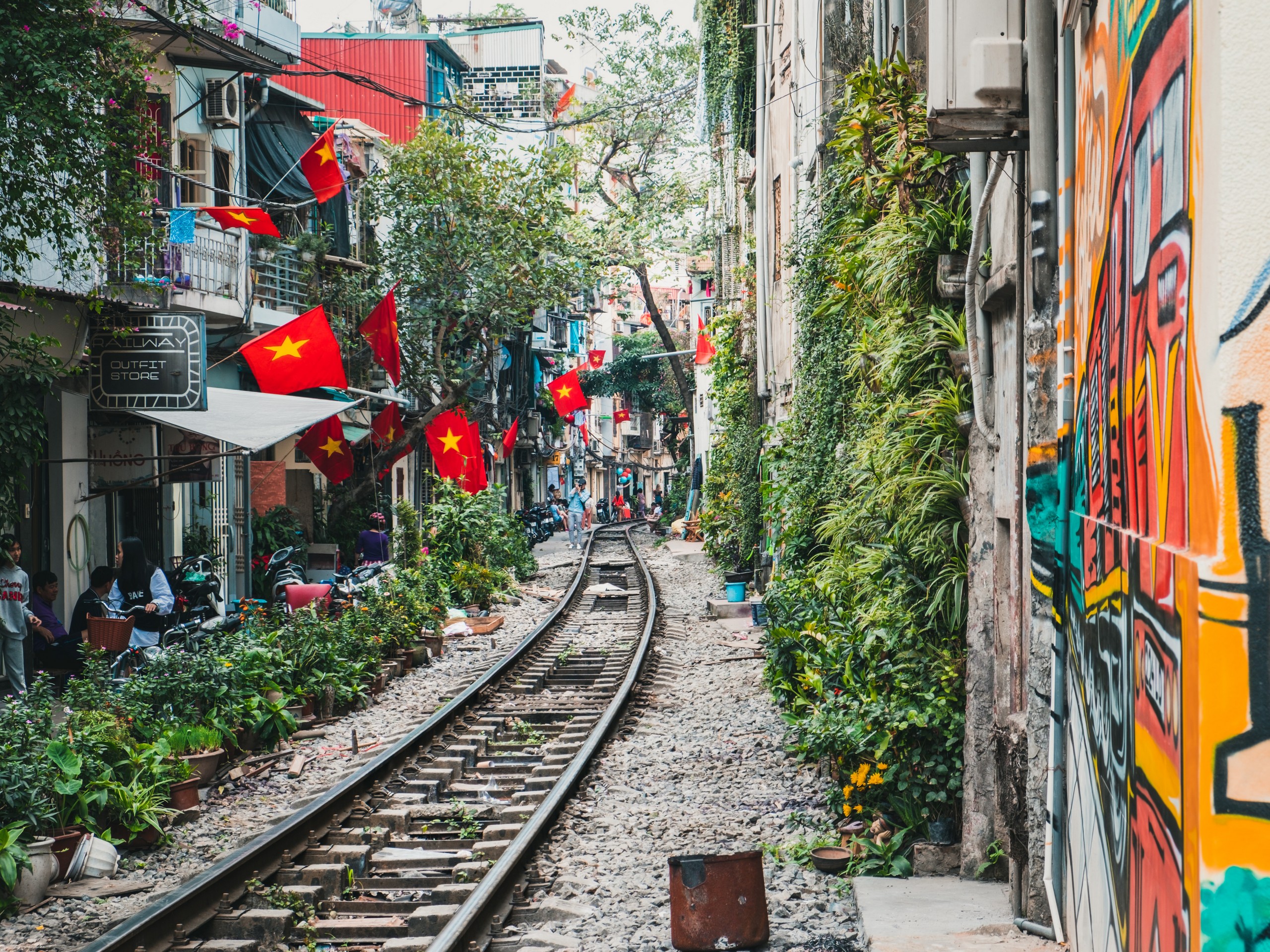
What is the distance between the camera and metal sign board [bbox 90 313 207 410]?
39.5 feet

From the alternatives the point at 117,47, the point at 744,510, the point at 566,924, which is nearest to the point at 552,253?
the point at 744,510

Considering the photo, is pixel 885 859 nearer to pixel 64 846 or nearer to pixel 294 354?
pixel 64 846

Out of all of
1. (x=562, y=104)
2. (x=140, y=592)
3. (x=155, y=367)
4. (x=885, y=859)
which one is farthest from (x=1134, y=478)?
(x=562, y=104)

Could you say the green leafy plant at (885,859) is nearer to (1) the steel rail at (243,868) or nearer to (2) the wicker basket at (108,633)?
(1) the steel rail at (243,868)

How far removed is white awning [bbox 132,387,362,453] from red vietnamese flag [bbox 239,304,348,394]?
30 cm

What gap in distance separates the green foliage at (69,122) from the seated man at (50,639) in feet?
10.4

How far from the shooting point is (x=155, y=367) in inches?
476

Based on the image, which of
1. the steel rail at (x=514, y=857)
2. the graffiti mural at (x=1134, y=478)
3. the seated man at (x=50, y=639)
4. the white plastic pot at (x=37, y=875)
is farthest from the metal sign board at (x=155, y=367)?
the graffiti mural at (x=1134, y=478)

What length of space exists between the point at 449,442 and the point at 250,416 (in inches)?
300

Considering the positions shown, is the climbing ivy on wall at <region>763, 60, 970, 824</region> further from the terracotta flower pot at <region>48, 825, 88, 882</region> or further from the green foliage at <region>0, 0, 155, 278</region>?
the green foliage at <region>0, 0, 155, 278</region>

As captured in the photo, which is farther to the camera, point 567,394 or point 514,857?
point 567,394

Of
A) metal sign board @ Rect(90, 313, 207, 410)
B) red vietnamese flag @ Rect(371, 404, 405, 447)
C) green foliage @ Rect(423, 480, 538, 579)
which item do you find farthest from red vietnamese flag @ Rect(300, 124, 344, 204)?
green foliage @ Rect(423, 480, 538, 579)

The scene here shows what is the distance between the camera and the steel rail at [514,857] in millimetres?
5484

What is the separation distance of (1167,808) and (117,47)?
31.3 ft
